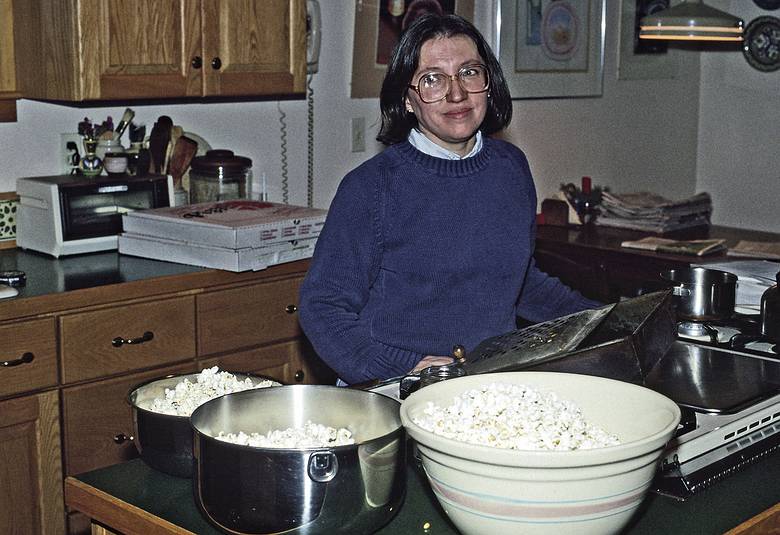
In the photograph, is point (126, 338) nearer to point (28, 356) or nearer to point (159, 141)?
point (28, 356)

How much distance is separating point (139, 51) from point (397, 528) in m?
1.97

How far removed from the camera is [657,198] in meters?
4.28

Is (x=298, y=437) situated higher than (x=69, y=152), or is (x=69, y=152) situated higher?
(x=69, y=152)

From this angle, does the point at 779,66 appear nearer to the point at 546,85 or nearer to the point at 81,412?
the point at 546,85

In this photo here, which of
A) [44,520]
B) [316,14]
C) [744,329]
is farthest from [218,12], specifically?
[744,329]

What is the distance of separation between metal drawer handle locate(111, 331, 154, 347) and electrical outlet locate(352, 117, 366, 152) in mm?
1407

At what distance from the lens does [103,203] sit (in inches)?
121

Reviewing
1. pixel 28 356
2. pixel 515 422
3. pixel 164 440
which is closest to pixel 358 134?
pixel 28 356

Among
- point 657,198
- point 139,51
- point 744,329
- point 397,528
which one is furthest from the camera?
point 657,198

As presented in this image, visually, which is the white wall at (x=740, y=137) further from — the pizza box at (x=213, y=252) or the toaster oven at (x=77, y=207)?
the toaster oven at (x=77, y=207)

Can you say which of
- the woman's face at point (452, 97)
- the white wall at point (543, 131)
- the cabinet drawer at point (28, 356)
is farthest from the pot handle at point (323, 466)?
the white wall at point (543, 131)

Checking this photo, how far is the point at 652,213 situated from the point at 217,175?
1.69 meters

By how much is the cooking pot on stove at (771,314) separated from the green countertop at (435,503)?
0.55m

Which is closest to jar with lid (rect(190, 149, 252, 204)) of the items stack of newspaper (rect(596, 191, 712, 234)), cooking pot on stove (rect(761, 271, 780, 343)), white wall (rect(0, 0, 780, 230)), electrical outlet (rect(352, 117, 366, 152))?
white wall (rect(0, 0, 780, 230))
